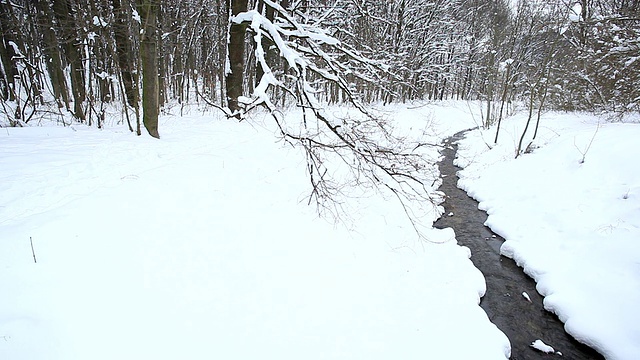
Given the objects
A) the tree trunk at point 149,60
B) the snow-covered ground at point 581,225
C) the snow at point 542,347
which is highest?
the tree trunk at point 149,60

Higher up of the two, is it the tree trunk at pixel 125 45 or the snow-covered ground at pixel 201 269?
the tree trunk at pixel 125 45

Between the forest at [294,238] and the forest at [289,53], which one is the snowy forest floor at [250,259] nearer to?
the forest at [294,238]

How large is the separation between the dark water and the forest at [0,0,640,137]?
2435 millimetres

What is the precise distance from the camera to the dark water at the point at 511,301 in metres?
3.96

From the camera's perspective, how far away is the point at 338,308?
3.68 metres

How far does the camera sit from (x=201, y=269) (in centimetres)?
351

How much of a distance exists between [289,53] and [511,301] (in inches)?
187

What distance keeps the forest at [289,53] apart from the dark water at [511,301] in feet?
7.99

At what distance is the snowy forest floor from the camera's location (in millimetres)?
2689

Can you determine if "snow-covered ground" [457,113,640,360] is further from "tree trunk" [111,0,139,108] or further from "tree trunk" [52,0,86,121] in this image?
"tree trunk" [52,0,86,121]

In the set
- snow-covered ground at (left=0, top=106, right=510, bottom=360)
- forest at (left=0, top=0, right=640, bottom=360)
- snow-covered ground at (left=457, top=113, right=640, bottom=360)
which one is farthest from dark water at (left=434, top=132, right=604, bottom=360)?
snow-covered ground at (left=0, top=106, right=510, bottom=360)

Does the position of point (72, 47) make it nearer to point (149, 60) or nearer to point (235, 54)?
point (149, 60)

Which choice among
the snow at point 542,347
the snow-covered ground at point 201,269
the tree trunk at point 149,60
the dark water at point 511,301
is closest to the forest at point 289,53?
the tree trunk at point 149,60

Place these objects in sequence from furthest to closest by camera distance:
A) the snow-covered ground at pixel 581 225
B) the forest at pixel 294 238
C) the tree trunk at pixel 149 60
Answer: the tree trunk at pixel 149 60, the snow-covered ground at pixel 581 225, the forest at pixel 294 238
